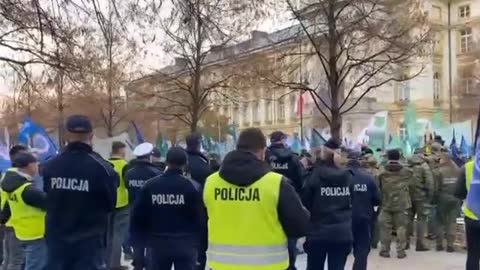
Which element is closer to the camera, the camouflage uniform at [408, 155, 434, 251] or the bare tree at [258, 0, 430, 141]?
the camouflage uniform at [408, 155, 434, 251]

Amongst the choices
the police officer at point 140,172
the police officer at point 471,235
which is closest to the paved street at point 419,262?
the police officer at point 140,172

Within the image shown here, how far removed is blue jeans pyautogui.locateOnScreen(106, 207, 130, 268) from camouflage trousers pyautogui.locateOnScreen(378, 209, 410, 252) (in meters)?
4.39

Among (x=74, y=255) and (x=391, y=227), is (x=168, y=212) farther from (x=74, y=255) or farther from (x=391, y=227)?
(x=391, y=227)

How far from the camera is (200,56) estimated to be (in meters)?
20.4

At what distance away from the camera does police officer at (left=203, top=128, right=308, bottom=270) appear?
4.48 metres

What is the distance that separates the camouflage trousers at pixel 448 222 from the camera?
1178cm

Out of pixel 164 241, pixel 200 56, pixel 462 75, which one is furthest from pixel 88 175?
pixel 462 75

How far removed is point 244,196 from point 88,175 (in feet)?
5.36

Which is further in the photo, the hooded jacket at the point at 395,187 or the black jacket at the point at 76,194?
the hooded jacket at the point at 395,187

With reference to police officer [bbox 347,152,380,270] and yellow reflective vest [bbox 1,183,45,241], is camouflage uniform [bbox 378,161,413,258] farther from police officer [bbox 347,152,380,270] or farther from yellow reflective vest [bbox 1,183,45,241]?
yellow reflective vest [bbox 1,183,45,241]

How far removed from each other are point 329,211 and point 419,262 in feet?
14.7

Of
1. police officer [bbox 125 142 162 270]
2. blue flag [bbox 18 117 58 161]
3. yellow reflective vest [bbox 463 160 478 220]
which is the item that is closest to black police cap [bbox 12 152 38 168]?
police officer [bbox 125 142 162 270]

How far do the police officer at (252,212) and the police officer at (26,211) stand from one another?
3.08 m

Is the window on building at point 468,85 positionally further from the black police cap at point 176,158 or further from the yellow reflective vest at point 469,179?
the black police cap at point 176,158
